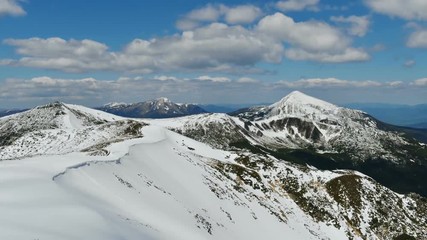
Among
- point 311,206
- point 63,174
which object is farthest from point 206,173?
point 63,174

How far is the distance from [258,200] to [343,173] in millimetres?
38797

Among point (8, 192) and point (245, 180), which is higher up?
point (8, 192)

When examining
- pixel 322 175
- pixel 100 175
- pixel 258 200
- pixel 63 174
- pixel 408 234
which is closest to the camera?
pixel 63 174

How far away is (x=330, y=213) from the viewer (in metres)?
99.2

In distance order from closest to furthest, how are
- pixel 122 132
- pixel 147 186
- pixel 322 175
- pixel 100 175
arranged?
pixel 100 175
pixel 147 186
pixel 322 175
pixel 122 132

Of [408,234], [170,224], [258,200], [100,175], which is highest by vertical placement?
[100,175]

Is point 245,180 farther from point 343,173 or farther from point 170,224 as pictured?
point 170,224

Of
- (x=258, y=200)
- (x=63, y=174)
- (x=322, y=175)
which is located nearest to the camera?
(x=63, y=174)

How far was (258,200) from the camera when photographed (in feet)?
296

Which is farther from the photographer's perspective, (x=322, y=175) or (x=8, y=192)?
(x=322, y=175)

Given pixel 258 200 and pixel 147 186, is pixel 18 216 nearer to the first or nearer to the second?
pixel 147 186

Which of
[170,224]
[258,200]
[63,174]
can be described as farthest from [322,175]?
[63,174]

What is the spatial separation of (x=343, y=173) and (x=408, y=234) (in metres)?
25.2

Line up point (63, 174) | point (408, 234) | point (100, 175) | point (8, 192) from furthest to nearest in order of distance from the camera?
point (408, 234) → point (100, 175) → point (63, 174) → point (8, 192)
